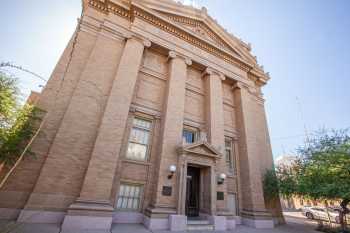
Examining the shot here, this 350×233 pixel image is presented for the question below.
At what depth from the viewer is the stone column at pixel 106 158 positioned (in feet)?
23.3

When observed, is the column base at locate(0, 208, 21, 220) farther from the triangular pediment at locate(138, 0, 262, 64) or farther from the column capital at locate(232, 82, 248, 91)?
the column capital at locate(232, 82, 248, 91)

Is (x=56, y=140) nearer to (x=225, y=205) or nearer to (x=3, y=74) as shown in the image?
(x=3, y=74)

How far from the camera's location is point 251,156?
12.7m

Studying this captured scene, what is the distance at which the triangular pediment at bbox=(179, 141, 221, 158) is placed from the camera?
984 cm

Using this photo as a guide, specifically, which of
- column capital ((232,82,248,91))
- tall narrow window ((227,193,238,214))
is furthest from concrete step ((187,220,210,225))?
column capital ((232,82,248,91))

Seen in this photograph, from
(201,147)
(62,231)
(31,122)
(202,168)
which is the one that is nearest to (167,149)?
(201,147)

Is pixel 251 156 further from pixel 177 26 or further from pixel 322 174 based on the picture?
pixel 177 26

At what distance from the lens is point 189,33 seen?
13.5 meters

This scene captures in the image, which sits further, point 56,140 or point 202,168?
point 202,168

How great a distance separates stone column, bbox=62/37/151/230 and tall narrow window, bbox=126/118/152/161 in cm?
122

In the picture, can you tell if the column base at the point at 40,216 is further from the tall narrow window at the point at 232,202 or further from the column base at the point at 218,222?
the tall narrow window at the point at 232,202

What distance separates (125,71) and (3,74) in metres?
5.29

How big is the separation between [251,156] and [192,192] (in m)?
4.97

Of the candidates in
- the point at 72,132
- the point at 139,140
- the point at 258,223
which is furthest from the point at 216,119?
the point at 72,132
